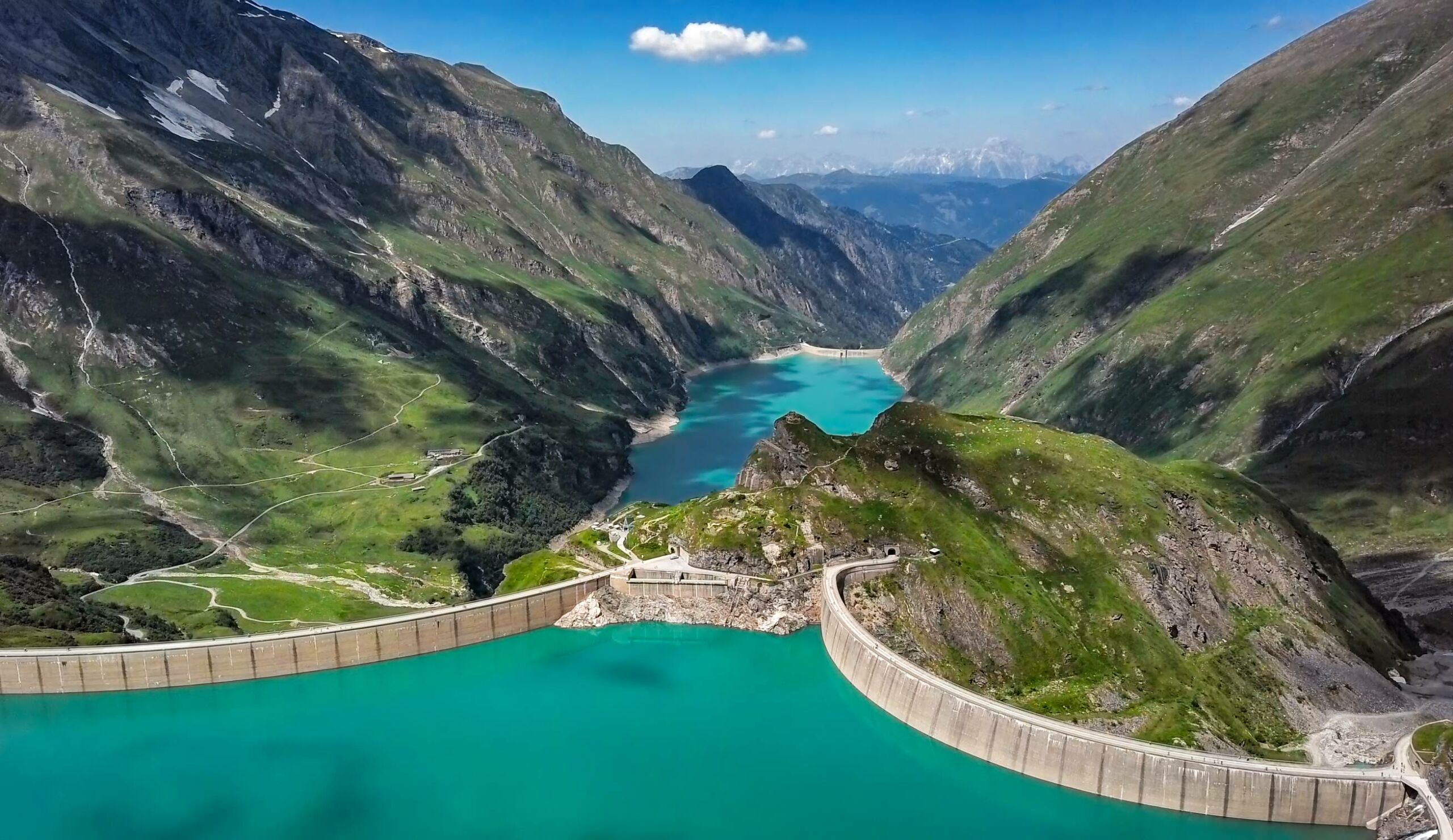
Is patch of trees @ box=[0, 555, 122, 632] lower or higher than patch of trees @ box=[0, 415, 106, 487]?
lower

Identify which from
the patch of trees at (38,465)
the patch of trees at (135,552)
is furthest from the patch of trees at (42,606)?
the patch of trees at (38,465)

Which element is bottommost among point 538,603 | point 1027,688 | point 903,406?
point 1027,688

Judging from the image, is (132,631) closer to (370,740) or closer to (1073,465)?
(370,740)

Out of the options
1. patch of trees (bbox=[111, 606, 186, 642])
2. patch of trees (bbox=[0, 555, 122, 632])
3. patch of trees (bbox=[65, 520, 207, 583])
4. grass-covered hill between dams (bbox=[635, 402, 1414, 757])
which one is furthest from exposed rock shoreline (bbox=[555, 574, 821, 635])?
patch of trees (bbox=[65, 520, 207, 583])

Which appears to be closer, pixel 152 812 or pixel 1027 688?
pixel 152 812

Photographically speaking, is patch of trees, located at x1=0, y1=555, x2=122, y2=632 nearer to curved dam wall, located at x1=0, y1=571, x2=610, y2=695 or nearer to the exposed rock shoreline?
curved dam wall, located at x1=0, y1=571, x2=610, y2=695

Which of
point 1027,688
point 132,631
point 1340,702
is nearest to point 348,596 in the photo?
point 132,631

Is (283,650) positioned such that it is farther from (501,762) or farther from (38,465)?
(38,465)
